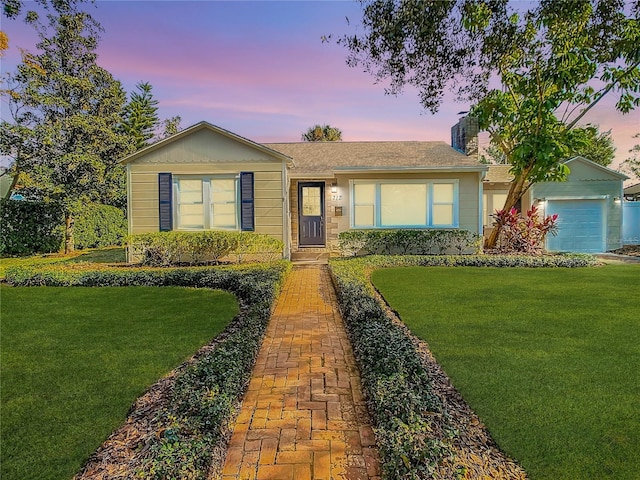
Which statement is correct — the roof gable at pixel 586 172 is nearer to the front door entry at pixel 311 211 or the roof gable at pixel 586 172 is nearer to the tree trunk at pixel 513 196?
the tree trunk at pixel 513 196

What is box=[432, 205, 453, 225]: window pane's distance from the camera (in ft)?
44.5

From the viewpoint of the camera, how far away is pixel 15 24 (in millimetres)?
13695

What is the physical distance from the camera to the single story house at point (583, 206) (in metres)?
16.2

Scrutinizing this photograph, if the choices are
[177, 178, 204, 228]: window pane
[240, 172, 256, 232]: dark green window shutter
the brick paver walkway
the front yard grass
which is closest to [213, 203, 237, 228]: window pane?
[177, 178, 204, 228]: window pane

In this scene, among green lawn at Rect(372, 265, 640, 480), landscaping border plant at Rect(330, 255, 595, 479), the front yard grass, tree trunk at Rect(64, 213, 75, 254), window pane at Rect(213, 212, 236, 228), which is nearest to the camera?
landscaping border plant at Rect(330, 255, 595, 479)

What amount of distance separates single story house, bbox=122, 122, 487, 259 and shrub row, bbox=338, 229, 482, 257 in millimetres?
519

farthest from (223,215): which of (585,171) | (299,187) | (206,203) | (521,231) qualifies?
(585,171)

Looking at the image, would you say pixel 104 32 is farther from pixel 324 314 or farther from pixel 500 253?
pixel 500 253

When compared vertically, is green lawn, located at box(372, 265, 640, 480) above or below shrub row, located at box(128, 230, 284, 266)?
below

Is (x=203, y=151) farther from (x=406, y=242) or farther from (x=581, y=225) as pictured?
(x=581, y=225)

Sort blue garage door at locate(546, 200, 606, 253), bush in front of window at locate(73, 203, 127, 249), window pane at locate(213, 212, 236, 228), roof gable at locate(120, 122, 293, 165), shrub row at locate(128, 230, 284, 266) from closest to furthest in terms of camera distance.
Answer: shrub row at locate(128, 230, 284, 266) < roof gable at locate(120, 122, 293, 165) < window pane at locate(213, 212, 236, 228) < bush in front of window at locate(73, 203, 127, 249) < blue garage door at locate(546, 200, 606, 253)

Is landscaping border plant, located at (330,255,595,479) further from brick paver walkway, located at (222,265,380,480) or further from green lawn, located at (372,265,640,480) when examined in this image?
green lawn, located at (372,265,640,480)

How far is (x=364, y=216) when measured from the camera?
13633 mm

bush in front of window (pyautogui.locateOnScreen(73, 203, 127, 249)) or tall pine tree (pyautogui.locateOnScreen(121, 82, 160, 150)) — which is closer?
bush in front of window (pyautogui.locateOnScreen(73, 203, 127, 249))
